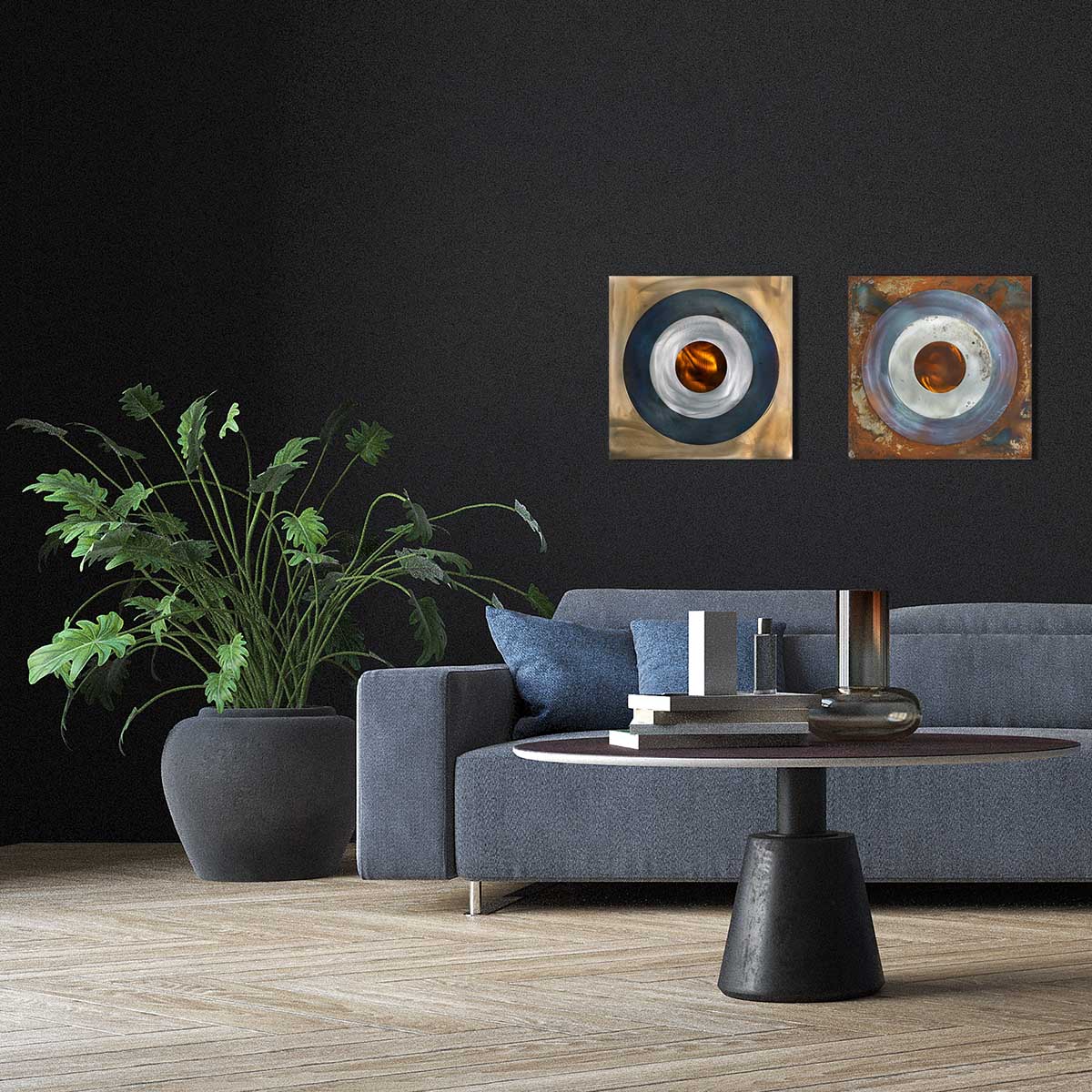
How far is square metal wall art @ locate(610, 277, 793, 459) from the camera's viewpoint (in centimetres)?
524

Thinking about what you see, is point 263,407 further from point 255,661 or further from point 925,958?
A: point 925,958

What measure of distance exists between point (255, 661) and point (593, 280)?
5.47 ft

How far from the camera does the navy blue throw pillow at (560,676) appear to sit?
4172 millimetres

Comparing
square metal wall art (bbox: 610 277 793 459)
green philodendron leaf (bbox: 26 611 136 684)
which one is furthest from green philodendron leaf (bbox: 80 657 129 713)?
square metal wall art (bbox: 610 277 793 459)

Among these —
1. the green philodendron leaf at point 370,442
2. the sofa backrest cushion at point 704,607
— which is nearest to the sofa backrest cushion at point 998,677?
the sofa backrest cushion at point 704,607

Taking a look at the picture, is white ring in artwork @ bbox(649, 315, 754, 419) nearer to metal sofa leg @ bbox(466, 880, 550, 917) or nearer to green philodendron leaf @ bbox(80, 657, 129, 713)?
metal sofa leg @ bbox(466, 880, 550, 917)

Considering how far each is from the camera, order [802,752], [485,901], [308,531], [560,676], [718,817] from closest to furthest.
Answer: [802,752] → [718,817] → [485,901] → [560,676] → [308,531]

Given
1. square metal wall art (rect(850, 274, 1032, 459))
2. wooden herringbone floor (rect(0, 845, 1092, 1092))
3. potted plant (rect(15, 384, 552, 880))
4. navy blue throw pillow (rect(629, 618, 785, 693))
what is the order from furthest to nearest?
square metal wall art (rect(850, 274, 1032, 459))
potted plant (rect(15, 384, 552, 880))
navy blue throw pillow (rect(629, 618, 785, 693))
wooden herringbone floor (rect(0, 845, 1092, 1092))

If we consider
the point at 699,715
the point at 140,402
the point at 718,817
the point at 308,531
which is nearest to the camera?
the point at 699,715

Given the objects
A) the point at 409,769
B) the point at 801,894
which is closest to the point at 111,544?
the point at 409,769

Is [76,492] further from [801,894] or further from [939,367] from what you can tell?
[939,367]

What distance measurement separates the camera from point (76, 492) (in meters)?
4.34

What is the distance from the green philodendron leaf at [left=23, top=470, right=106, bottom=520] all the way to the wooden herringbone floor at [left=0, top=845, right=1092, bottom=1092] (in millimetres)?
978

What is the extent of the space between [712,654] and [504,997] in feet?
2.16
